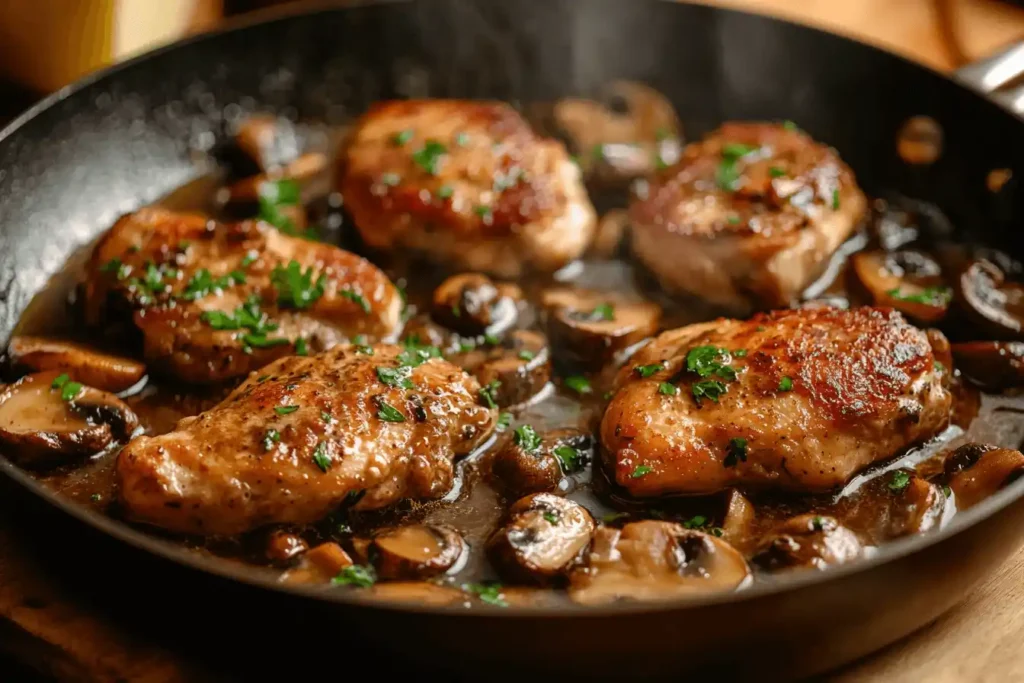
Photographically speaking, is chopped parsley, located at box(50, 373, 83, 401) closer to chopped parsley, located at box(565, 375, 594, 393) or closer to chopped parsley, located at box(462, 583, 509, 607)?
chopped parsley, located at box(462, 583, 509, 607)

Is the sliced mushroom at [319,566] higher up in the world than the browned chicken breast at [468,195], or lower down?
lower down

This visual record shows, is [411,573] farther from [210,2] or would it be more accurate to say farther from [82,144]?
[210,2]

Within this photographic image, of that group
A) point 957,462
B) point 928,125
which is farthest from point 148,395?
point 928,125

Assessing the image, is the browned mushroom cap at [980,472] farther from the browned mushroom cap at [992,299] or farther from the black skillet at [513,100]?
the browned mushroom cap at [992,299]

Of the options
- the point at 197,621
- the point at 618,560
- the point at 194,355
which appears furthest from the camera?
the point at 194,355

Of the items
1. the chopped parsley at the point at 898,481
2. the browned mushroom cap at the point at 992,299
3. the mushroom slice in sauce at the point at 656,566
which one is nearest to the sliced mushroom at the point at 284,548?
the mushroom slice in sauce at the point at 656,566
